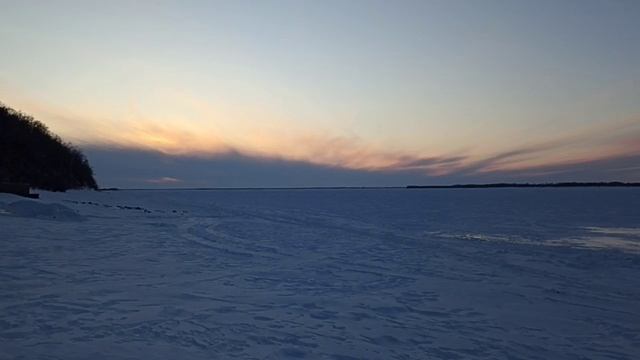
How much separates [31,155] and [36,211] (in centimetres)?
6053

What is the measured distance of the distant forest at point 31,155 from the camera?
68775 millimetres

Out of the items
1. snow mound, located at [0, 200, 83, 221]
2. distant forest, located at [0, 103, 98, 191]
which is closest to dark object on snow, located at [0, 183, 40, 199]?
snow mound, located at [0, 200, 83, 221]

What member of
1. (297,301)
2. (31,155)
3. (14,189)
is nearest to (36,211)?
(14,189)

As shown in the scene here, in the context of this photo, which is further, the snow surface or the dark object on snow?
the dark object on snow

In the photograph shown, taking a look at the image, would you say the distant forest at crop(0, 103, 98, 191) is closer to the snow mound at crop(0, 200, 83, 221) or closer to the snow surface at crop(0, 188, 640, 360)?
the snow mound at crop(0, 200, 83, 221)

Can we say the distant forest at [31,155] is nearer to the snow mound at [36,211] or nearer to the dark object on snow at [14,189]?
the dark object on snow at [14,189]

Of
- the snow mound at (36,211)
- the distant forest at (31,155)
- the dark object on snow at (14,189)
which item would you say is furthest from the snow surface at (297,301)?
the distant forest at (31,155)

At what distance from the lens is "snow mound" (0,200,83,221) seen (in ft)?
79.3

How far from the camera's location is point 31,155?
76688mm

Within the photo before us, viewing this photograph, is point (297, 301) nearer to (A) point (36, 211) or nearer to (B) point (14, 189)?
(A) point (36, 211)

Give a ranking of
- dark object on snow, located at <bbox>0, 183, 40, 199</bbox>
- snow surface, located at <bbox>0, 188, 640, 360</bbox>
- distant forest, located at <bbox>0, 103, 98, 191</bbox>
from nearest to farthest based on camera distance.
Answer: snow surface, located at <bbox>0, 188, 640, 360</bbox> < dark object on snow, located at <bbox>0, 183, 40, 199</bbox> < distant forest, located at <bbox>0, 103, 98, 191</bbox>

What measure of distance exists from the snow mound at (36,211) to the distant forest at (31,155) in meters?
34.9

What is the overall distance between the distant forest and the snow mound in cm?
3486

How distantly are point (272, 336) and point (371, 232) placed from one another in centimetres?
2345
